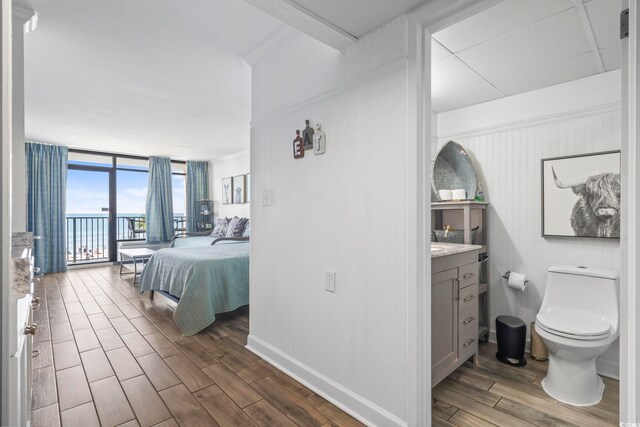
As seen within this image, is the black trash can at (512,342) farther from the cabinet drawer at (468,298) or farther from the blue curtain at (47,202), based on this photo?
the blue curtain at (47,202)

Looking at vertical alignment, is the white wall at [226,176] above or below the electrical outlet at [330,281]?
above

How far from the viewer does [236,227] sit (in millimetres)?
5926

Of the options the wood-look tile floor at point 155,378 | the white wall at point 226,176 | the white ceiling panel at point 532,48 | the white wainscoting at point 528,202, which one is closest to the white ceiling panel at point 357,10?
the white ceiling panel at point 532,48

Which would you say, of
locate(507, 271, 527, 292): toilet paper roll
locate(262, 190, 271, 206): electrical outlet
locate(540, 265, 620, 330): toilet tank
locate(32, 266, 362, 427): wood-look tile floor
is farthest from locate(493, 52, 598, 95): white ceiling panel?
locate(32, 266, 362, 427): wood-look tile floor

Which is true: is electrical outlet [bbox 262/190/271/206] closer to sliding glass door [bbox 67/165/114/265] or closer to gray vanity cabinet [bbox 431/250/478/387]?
gray vanity cabinet [bbox 431/250/478/387]

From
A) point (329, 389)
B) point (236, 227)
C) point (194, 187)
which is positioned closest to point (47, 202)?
point (194, 187)

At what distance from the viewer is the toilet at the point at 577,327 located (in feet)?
6.03

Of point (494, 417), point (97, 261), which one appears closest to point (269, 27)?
point (494, 417)

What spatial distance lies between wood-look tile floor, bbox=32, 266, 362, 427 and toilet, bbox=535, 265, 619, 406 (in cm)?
139

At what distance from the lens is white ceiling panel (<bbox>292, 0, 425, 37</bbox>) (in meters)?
1.42

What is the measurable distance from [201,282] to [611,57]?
373 centimetres

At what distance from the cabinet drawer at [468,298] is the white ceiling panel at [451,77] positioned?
5.32ft

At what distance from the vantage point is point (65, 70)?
2766 mm

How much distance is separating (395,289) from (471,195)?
169 cm
